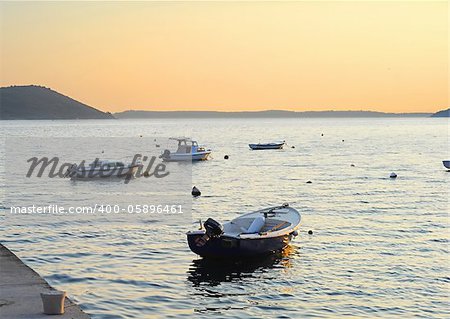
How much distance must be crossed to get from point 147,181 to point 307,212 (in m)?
23.0

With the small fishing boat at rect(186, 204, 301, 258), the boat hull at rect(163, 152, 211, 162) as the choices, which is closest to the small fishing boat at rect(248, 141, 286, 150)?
the boat hull at rect(163, 152, 211, 162)

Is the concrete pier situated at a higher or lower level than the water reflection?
higher

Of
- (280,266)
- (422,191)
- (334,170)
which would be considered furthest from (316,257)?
(334,170)

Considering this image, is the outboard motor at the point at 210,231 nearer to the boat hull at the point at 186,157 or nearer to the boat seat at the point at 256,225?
the boat seat at the point at 256,225

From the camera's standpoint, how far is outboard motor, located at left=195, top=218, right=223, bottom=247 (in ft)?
76.4

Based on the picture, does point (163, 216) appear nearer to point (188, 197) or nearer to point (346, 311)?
point (188, 197)

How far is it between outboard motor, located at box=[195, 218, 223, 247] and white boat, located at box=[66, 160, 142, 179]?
114 feet

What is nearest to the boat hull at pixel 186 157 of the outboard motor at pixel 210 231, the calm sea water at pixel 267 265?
the calm sea water at pixel 267 265

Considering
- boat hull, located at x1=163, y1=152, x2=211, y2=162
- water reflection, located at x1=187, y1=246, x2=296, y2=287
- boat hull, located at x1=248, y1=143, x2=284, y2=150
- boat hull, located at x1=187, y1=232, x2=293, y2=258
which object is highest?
boat hull, located at x1=248, y1=143, x2=284, y2=150

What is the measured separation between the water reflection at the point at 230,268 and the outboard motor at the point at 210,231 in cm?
99

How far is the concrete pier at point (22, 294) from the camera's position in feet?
48.2

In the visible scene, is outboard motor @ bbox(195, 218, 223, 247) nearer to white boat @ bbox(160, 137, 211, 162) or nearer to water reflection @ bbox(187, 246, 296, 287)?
water reflection @ bbox(187, 246, 296, 287)

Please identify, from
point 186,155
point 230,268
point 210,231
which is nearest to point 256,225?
point 230,268

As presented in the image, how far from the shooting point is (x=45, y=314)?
47.9 ft
